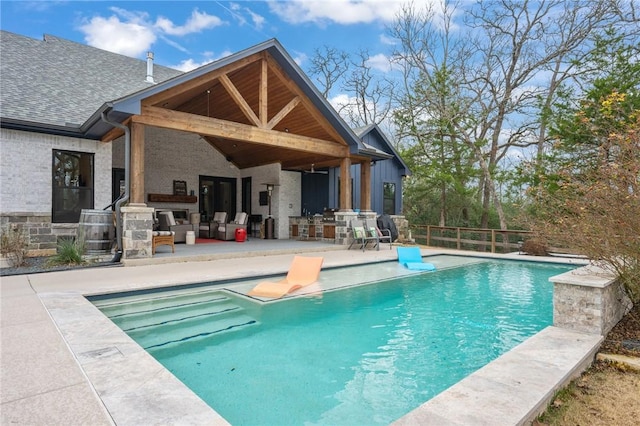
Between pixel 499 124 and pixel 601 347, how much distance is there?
17.5 metres

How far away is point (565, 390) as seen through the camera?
2408mm

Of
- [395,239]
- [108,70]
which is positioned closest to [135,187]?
[108,70]

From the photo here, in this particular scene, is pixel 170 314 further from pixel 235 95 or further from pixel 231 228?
pixel 231 228

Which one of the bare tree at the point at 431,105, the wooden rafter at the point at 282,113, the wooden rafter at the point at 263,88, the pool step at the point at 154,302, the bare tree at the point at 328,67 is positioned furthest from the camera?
the bare tree at the point at 328,67

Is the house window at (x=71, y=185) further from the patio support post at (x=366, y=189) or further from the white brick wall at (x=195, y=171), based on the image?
the patio support post at (x=366, y=189)

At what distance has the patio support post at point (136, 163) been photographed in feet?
23.4

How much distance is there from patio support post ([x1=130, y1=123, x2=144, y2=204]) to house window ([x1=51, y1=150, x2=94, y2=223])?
7.24 feet

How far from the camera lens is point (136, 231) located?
23.4 ft

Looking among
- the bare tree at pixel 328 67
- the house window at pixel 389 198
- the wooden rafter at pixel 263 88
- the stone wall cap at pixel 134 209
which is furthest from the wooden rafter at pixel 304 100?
the bare tree at pixel 328 67

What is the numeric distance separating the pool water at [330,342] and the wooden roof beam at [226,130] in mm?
3883

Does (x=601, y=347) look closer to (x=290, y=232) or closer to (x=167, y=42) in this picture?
(x=290, y=232)

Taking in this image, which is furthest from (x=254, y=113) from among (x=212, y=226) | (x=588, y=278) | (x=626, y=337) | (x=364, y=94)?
(x=364, y=94)

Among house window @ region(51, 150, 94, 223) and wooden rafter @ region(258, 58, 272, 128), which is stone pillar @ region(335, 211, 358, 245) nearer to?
wooden rafter @ region(258, 58, 272, 128)

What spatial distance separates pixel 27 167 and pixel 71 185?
87 centimetres
